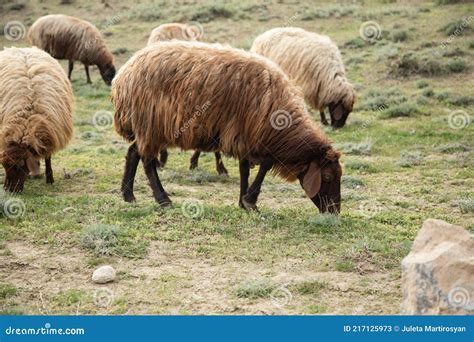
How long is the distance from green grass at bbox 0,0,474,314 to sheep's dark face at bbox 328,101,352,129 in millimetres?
235

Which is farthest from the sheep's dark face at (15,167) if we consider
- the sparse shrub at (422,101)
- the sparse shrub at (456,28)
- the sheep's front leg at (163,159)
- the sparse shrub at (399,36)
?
the sparse shrub at (456,28)

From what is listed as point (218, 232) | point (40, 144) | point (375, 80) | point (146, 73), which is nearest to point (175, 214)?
point (218, 232)

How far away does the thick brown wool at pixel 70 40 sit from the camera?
1988 cm

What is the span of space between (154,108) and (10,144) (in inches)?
91.8

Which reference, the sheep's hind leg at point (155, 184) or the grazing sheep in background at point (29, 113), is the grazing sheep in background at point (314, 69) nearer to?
the grazing sheep in background at point (29, 113)

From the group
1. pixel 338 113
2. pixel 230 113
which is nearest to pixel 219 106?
pixel 230 113

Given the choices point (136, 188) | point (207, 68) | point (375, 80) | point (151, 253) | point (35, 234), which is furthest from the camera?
point (375, 80)

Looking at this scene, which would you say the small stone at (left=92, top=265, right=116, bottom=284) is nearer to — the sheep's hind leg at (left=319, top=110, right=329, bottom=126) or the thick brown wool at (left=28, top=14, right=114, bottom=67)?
the sheep's hind leg at (left=319, top=110, right=329, bottom=126)

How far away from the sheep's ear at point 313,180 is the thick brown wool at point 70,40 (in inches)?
559

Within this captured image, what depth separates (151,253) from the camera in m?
6.49

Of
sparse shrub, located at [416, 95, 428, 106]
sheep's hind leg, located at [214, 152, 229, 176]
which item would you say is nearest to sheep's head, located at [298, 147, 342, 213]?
sheep's hind leg, located at [214, 152, 229, 176]

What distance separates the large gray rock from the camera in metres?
4.41

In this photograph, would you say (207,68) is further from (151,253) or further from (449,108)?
(449,108)

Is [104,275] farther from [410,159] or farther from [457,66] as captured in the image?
[457,66]
